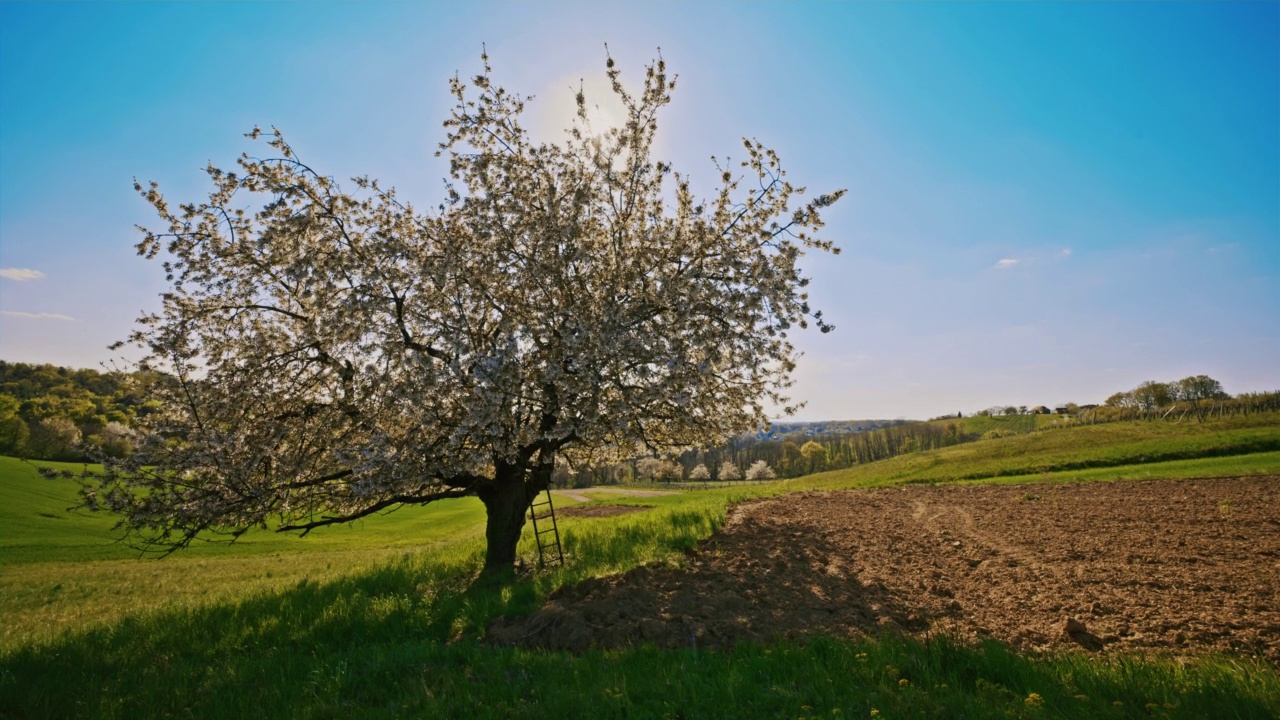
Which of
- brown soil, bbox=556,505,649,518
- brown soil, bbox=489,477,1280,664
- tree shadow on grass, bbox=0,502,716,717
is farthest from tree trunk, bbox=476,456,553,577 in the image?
brown soil, bbox=556,505,649,518

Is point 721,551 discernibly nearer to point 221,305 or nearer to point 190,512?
point 190,512

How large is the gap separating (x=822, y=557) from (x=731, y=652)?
6152mm

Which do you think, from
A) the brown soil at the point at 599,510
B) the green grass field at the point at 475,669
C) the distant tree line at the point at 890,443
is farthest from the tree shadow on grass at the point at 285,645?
the distant tree line at the point at 890,443

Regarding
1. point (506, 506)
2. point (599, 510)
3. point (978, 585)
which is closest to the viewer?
point (978, 585)

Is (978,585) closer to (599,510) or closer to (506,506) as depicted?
(506,506)

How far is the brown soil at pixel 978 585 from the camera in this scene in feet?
24.2

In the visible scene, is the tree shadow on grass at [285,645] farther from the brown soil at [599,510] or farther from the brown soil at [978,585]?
the brown soil at [599,510]

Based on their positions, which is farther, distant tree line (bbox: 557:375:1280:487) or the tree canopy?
distant tree line (bbox: 557:375:1280:487)

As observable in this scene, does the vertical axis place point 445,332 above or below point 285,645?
above

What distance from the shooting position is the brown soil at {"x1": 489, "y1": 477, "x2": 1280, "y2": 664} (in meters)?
7.39

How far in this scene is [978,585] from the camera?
9.66m

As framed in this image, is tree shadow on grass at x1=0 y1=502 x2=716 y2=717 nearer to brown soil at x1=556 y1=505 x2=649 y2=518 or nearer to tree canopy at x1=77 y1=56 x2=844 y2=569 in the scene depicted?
tree canopy at x1=77 y1=56 x2=844 y2=569

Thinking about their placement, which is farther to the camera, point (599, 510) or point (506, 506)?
point (599, 510)

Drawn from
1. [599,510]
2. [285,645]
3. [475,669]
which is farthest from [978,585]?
[599,510]
